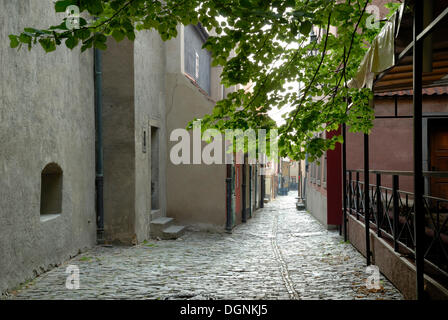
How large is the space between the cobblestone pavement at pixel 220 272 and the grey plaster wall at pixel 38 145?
457mm

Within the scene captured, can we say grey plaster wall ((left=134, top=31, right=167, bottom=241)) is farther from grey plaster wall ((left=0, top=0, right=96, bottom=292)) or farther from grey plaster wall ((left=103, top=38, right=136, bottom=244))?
grey plaster wall ((left=0, top=0, right=96, bottom=292))

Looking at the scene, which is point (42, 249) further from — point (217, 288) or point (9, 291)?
point (217, 288)

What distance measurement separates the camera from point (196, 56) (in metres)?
17.6

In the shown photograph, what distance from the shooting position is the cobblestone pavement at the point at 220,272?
630 centimetres

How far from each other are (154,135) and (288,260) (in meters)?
6.13

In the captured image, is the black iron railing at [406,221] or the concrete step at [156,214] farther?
the concrete step at [156,214]

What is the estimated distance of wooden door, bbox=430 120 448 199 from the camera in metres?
12.7

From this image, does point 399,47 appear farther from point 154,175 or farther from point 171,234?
point 154,175

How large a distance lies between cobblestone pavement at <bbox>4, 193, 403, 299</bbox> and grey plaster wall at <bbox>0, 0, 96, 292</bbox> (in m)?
0.46

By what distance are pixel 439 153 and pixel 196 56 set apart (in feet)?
31.8

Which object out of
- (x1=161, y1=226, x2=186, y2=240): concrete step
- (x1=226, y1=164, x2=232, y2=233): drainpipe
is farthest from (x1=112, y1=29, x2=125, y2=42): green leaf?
(x1=226, y1=164, x2=232, y2=233): drainpipe

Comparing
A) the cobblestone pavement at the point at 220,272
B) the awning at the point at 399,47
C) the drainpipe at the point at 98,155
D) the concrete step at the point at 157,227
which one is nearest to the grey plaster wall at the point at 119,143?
the drainpipe at the point at 98,155

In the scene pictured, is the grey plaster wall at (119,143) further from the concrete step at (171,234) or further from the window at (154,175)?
the window at (154,175)
